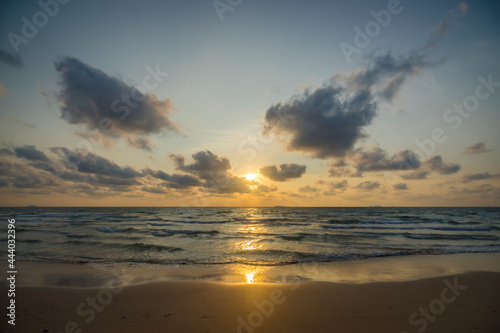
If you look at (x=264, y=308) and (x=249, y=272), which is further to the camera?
(x=249, y=272)

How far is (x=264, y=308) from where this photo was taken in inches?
238

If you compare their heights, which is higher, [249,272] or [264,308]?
[264,308]

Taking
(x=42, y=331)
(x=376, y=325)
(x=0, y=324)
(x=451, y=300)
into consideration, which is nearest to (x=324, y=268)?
(x=451, y=300)

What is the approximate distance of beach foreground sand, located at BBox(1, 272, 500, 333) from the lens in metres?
5.18

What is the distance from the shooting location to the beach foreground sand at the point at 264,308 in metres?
5.18

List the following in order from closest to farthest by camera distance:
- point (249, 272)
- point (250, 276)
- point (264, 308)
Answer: point (264, 308), point (250, 276), point (249, 272)

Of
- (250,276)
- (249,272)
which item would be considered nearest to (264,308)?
(250,276)

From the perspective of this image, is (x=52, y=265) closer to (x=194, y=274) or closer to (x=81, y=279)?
(x=81, y=279)

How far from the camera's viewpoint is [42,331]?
197 inches

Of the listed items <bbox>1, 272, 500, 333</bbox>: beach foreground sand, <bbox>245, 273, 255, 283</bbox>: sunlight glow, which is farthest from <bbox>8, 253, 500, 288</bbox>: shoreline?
<bbox>1, 272, 500, 333</bbox>: beach foreground sand

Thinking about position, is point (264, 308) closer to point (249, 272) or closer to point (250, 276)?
point (250, 276)

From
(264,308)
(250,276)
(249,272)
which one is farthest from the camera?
(249,272)

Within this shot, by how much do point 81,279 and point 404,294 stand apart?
11564mm

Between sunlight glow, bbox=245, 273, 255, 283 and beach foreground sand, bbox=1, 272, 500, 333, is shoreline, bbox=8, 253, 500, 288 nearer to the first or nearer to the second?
sunlight glow, bbox=245, 273, 255, 283
